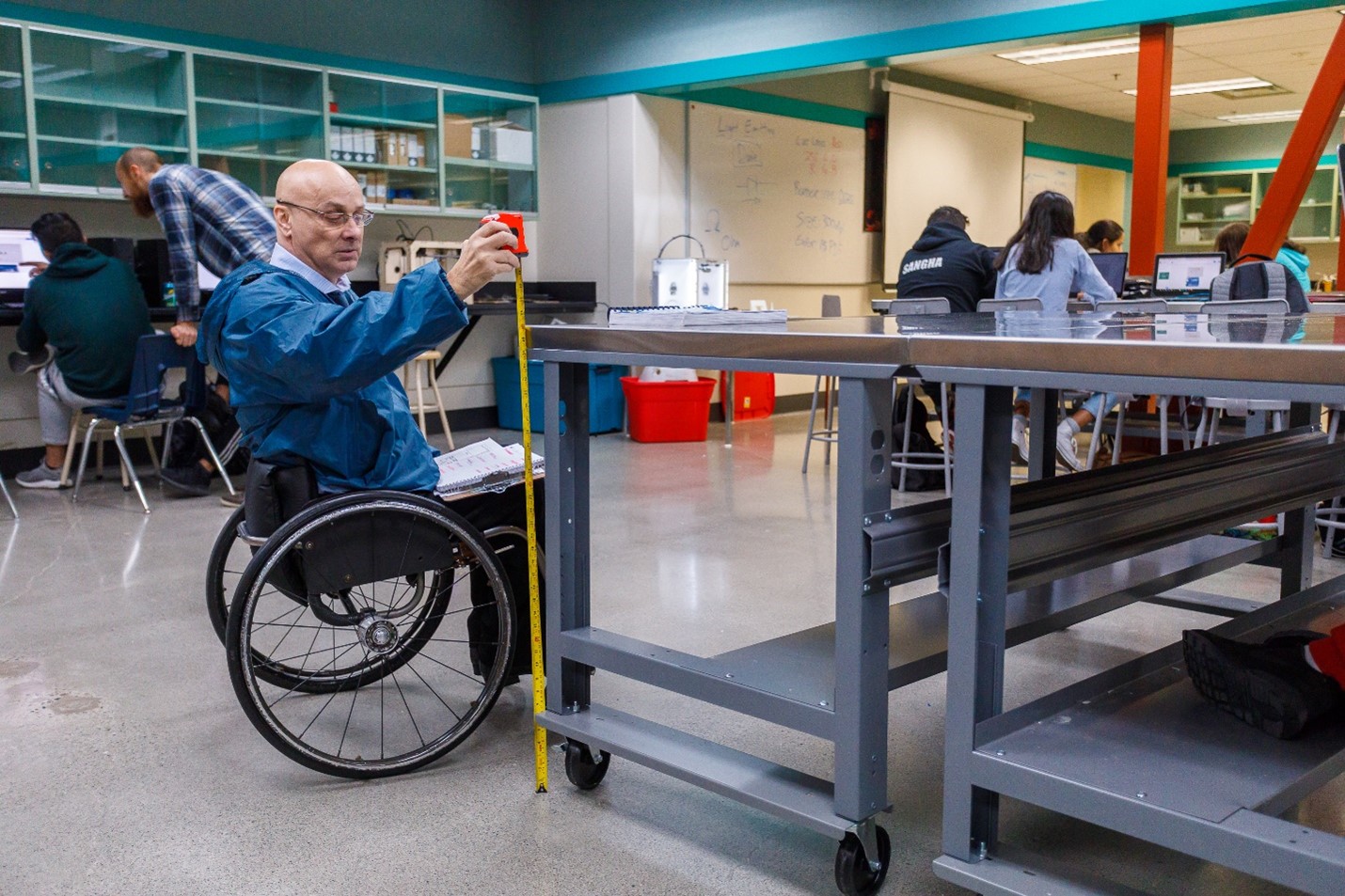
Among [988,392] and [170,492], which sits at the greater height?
[988,392]

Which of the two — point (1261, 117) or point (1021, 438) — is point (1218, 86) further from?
point (1021, 438)

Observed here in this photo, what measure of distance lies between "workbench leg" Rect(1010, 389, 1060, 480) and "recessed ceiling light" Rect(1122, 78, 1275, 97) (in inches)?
330

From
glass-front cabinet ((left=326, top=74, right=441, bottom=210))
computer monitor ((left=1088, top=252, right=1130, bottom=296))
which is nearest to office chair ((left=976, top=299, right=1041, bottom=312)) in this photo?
computer monitor ((left=1088, top=252, right=1130, bottom=296))

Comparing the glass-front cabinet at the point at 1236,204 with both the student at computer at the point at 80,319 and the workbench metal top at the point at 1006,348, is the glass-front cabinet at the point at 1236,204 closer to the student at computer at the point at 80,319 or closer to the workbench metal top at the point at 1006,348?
the student at computer at the point at 80,319

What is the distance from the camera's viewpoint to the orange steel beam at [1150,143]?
541cm

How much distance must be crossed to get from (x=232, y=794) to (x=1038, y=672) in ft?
5.39

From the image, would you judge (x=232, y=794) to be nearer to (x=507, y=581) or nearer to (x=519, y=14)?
(x=507, y=581)

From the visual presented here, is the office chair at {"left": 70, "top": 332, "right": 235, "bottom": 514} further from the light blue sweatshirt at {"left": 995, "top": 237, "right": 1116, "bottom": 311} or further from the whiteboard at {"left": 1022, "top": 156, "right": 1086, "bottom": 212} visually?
the whiteboard at {"left": 1022, "top": 156, "right": 1086, "bottom": 212}

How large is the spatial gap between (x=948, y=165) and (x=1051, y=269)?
486cm

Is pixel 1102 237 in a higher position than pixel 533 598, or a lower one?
higher

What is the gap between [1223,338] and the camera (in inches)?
48.6

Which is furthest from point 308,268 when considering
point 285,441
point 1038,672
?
point 1038,672

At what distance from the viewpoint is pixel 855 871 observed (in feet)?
5.04

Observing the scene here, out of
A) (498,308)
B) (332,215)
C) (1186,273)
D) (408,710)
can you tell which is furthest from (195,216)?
(1186,273)
